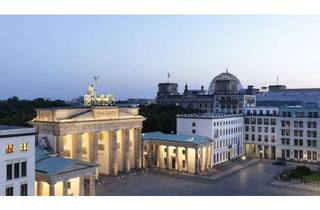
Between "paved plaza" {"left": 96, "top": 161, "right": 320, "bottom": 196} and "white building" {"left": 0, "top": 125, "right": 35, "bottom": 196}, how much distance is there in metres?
20.8

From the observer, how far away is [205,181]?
78062 millimetres

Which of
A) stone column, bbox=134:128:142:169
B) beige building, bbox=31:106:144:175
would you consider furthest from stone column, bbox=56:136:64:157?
stone column, bbox=134:128:142:169

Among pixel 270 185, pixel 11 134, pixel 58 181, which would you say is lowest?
pixel 270 185

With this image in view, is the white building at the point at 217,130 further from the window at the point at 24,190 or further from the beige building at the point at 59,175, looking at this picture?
the window at the point at 24,190

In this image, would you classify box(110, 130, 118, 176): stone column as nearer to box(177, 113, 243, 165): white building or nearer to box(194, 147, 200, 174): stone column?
box(194, 147, 200, 174): stone column

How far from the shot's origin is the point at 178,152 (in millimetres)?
88688

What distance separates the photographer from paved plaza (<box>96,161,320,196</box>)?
6775cm

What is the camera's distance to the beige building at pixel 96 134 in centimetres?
7162

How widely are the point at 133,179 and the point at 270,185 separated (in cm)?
2919

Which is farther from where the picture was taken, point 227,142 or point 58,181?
point 227,142

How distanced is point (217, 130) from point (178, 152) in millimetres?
15798

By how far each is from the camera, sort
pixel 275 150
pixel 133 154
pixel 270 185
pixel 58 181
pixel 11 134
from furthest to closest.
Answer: pixel 275 150 → pixel 133 154 → pixel 270 185 → pixel 58 181 → pixel 11 134

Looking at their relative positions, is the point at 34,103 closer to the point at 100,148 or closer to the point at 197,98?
the point at 100,148

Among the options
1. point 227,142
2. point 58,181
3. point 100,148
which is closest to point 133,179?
point 100,148
